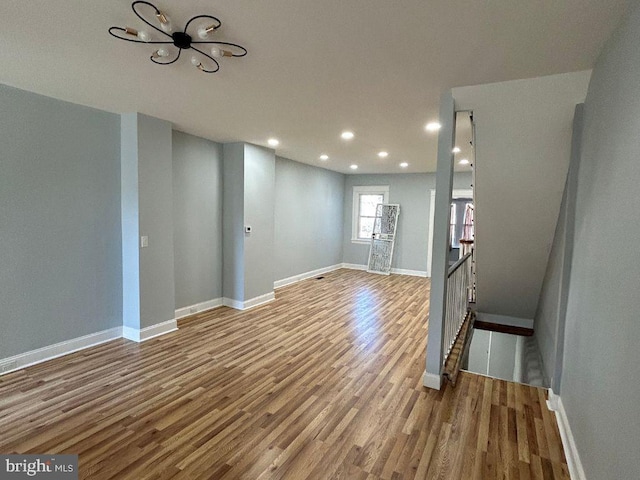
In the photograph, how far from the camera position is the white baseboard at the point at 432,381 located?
2.80m

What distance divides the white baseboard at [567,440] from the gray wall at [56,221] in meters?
4.22

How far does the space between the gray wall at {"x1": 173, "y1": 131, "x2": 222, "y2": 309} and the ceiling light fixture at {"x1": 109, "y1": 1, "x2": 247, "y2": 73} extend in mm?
2253

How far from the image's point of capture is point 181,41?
1.92 metres

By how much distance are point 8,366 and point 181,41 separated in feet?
10.4

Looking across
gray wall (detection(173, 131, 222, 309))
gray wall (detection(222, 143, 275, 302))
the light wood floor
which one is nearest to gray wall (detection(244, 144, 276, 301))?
gray wall (detection(222, 143, 275, 302))

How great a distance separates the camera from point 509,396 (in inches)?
107

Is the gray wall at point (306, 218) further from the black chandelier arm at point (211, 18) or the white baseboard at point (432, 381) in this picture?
the black chandelier arm at point (211, 18)

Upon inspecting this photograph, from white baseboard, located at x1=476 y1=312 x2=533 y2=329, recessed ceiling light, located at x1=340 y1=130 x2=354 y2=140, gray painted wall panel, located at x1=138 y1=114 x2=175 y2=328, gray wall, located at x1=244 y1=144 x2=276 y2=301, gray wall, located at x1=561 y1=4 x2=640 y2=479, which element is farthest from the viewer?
gray wall, located at x1=244 y1=144 x2=276 y2=301

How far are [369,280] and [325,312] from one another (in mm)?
2566

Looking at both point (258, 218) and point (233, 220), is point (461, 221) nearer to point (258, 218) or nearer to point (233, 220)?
point (258, 218)

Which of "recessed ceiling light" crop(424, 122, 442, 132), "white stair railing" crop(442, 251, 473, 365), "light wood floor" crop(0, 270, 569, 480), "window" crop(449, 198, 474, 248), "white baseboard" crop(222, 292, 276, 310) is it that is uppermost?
"recessed ceiling light" crop(424, 122, 442, 132)

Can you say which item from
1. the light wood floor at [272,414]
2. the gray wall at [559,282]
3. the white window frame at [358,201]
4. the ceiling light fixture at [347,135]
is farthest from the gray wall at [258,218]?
the gray wall at [559,282]

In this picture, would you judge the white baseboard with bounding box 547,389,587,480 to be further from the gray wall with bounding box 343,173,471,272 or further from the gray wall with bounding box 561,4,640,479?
the gray wall with bounding box 343,173,471,272

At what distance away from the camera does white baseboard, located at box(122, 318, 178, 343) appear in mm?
3645
